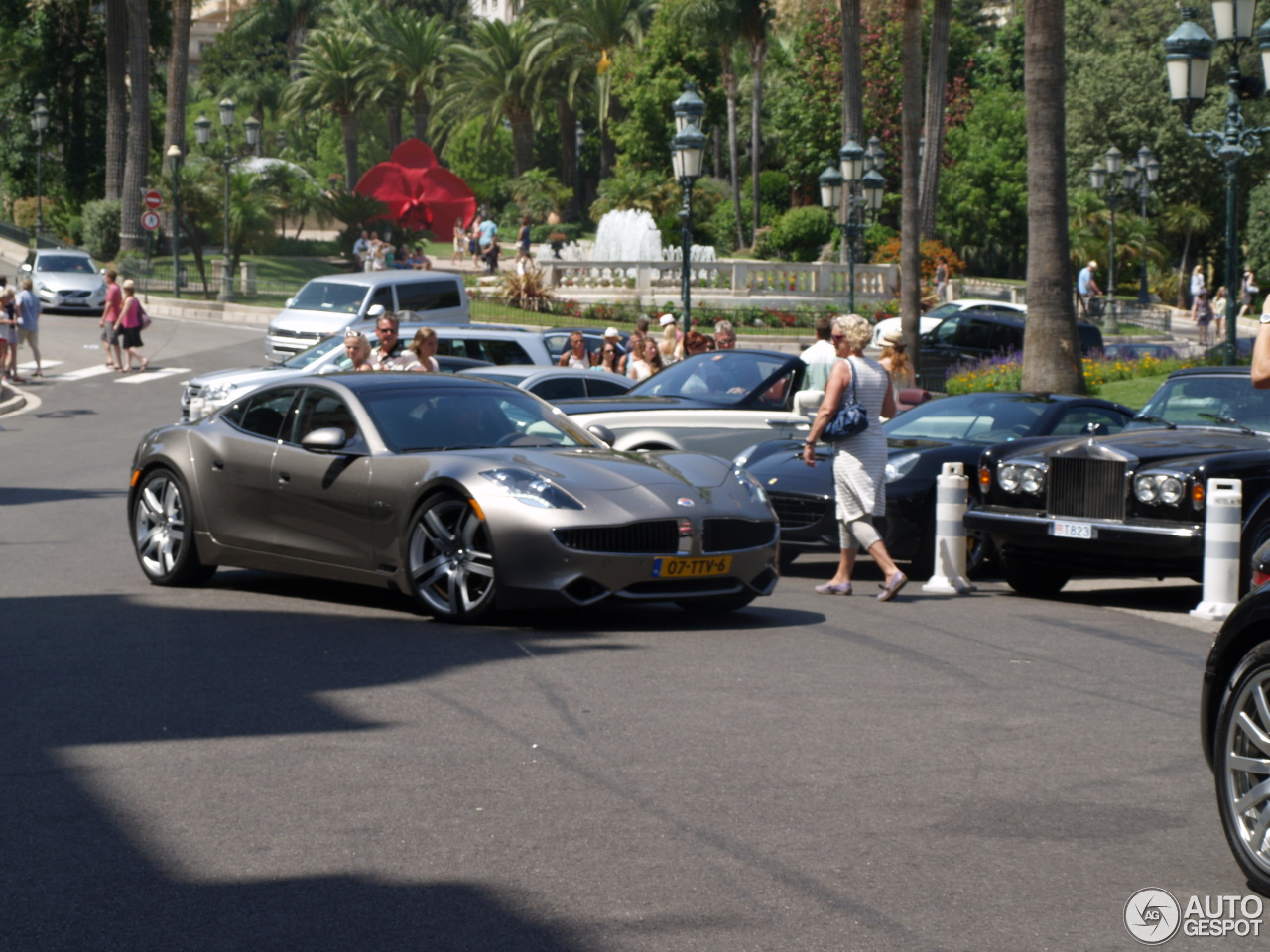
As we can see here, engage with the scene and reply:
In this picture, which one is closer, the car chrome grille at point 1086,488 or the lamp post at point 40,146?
the car chrome grille at point 1086,488

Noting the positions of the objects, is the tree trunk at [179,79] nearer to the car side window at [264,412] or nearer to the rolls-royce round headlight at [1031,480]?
the car side window at [264,412]

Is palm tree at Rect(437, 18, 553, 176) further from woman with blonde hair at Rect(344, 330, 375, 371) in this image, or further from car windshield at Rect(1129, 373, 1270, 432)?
car windshield at Rect(1129, 373, 1270, 432)

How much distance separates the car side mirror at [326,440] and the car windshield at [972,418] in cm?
549

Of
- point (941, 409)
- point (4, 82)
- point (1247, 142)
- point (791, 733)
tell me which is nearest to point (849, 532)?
point (941, 409)

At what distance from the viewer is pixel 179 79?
161 feet

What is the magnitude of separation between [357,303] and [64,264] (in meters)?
16.7

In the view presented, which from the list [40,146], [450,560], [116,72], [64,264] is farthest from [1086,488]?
[40,146]

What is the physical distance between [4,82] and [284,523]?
61341 millimetres

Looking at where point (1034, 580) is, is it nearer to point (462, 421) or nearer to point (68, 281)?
point (462, 421)

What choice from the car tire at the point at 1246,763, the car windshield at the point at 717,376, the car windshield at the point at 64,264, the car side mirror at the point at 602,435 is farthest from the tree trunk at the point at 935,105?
the car tire at the point at 1246,763

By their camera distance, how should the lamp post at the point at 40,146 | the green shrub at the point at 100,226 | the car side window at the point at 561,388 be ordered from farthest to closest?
the lamp post at the point at 40,146 < the green shrub at the point at 100,226 < the car side window at the point at 561,388

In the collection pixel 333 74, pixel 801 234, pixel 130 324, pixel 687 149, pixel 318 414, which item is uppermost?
pixel 333 74

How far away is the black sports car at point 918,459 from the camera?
1295cm

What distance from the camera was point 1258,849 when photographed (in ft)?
15.7
